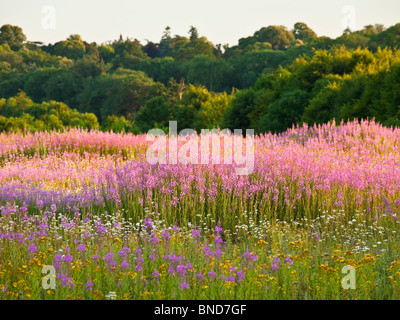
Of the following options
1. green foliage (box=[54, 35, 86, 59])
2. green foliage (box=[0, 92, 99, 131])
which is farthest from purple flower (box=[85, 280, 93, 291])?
green foliage (box=[54, 35, 86, 59])

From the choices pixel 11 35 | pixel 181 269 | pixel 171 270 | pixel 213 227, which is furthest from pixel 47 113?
pixel 181 269

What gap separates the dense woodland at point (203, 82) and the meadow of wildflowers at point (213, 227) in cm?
465

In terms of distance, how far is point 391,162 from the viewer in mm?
8180

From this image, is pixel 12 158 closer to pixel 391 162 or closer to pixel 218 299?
pixel 391 162

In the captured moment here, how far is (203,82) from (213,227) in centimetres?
5550

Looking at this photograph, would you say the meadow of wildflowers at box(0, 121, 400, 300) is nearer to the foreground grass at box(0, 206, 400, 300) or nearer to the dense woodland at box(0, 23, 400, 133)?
the foreground grass at box(0, 206, 400, 300)

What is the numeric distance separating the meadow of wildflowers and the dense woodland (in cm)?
465

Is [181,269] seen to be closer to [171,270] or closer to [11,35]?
[171,270]

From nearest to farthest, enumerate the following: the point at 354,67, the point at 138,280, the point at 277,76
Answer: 1. the point at 138,280
2. the point at 354,67
3. the point at 277,76

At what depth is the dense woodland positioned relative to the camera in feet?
52.7

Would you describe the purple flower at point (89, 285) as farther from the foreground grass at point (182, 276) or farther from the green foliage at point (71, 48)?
the green foliage at point (71, 48)
